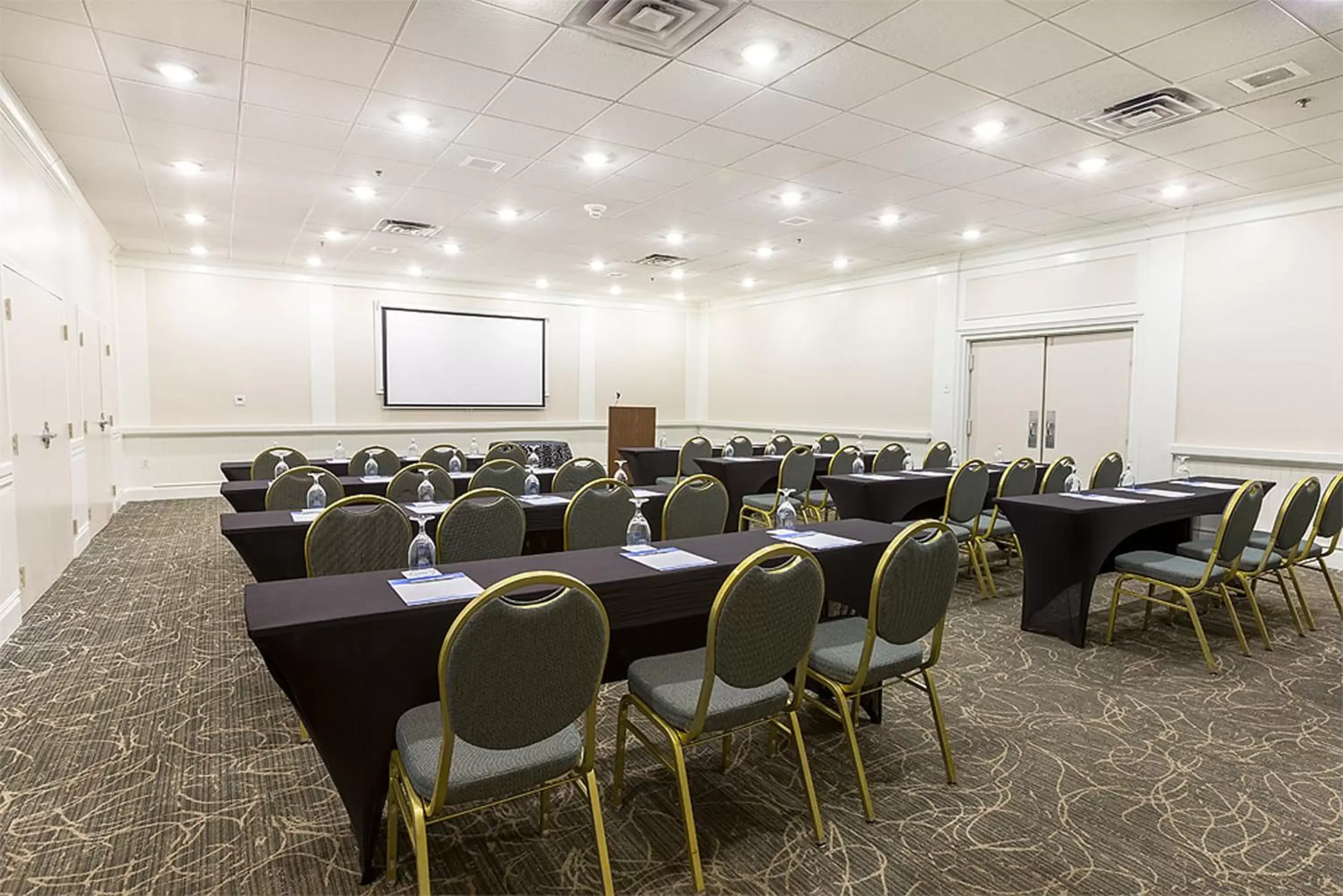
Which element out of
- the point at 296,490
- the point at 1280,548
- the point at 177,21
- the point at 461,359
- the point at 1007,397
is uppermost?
the point at 177,21

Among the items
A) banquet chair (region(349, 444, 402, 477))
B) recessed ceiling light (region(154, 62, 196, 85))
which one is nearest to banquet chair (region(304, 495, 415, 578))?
recessed ceiling light (region(154, 62, 196, 85))

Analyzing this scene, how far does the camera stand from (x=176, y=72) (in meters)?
4.16

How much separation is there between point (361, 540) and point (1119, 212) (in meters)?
7.39

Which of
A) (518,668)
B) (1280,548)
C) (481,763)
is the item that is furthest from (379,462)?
(1280,548)

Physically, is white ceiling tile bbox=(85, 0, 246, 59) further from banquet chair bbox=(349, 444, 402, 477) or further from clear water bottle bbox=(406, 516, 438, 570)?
banquet chair bbox=(349, 444, 402, 477)

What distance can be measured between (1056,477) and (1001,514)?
64cm

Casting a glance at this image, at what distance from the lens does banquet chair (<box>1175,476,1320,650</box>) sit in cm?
437

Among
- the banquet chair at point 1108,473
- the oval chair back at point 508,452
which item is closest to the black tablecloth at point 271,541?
the oval chair back at point 508,452

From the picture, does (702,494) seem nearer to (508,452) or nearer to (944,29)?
(944,29)

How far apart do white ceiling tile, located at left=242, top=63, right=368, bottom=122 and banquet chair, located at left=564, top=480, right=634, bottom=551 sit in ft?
9.16

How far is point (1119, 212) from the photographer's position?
713 cm

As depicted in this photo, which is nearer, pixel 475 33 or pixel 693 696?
pixel 693 696

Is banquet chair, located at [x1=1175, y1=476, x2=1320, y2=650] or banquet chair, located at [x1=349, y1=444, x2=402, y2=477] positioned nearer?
banquet chair, located at [x1=1175, y1=476, x2=1320, y2=650]

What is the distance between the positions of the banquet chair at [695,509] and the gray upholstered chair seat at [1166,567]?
2462 millimetres
